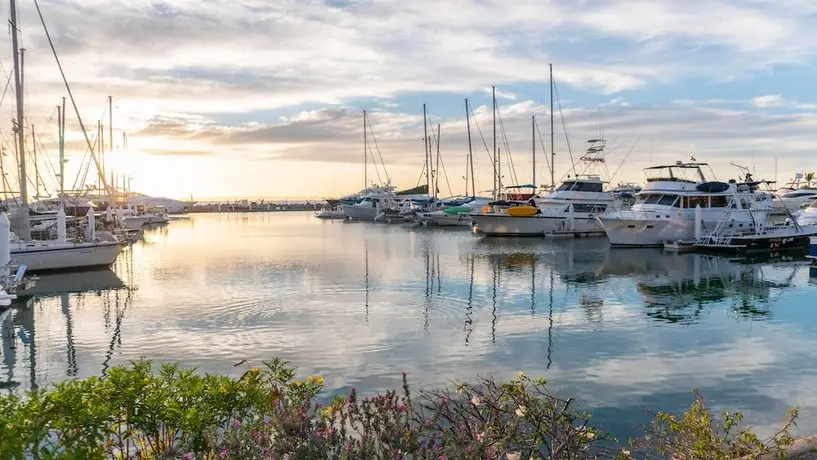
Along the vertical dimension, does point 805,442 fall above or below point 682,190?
below

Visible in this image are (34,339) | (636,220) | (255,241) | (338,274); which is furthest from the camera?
(255,241)

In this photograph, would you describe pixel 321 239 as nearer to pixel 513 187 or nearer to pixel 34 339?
pixel 513 187

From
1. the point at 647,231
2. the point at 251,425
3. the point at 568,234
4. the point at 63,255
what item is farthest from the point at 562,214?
the point at 251,425

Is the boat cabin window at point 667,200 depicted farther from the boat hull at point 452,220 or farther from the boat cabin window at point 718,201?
the boat hull at point 452,220

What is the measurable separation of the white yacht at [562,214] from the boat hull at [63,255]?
29.4 metres

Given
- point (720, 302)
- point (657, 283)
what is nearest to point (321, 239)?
point (657, 283)

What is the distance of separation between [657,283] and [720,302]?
179 inches

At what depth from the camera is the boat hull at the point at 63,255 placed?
26188 mm

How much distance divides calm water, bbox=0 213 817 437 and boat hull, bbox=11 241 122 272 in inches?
36.9

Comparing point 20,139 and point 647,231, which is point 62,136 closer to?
point 20,139

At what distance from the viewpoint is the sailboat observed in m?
26.3

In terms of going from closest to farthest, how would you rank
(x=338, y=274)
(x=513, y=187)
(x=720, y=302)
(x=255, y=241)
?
(x=720, y=302)
(x=338, y=274)
(x=255, y=241)
(x=513, y=187)

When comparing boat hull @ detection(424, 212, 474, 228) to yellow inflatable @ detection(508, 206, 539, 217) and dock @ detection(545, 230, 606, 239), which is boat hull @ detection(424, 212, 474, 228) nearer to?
yellow inflatable @ detection(508, 206, 539, 217)

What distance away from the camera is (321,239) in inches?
1970
